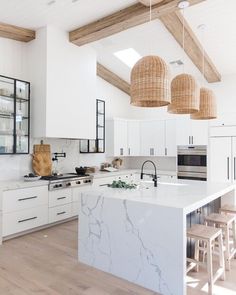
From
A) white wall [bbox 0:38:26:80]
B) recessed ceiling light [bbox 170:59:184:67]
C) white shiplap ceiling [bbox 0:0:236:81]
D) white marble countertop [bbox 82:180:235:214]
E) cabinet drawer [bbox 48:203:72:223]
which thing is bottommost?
cabinet drawer [bbox 48:203:72:223]

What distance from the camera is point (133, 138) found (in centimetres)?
708

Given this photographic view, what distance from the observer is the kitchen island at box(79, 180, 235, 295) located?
2.39 metres

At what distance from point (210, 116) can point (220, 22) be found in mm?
1711

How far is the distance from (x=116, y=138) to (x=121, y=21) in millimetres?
3173

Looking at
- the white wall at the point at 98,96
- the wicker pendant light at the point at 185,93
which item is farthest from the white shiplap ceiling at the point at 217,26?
the wicker pendant light at the point at 185,93

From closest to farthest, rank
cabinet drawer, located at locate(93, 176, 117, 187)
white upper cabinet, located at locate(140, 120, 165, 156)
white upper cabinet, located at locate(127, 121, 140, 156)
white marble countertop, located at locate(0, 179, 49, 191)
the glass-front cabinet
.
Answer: white marble countertop, located at locate(0, 179, 49, 191)
the glass-front cabinet
cabinet drawer, located at locate(93, 176, 117, 187)
white upper cabinet, located at locate(140, 120, 165, 156)
white upper cabinet, located at locate(127, 121, 140, 156)

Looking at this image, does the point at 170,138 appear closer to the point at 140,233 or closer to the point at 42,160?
the point at 42,160

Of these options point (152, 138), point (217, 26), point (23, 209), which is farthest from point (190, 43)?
point (23, 209)

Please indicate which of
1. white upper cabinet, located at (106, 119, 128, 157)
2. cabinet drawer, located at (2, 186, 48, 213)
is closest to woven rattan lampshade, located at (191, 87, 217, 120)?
cabinet drawer, located at (2, 186, 48, 213)

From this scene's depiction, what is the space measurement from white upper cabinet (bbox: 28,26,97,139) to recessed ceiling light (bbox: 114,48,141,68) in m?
0.82

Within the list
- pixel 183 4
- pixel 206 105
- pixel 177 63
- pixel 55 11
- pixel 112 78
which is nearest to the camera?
pixel 183 4

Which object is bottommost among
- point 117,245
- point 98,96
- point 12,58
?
point 117,245

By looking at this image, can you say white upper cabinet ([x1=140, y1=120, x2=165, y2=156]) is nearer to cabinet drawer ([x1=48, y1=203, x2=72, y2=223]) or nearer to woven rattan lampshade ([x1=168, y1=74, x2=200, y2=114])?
cabinet drawer ([x1=48, y1=203, x2=72, y2=223])

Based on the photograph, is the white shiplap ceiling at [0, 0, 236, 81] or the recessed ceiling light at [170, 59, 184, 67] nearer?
the white shiplap ceiling at [0, 0, 236, 81]
